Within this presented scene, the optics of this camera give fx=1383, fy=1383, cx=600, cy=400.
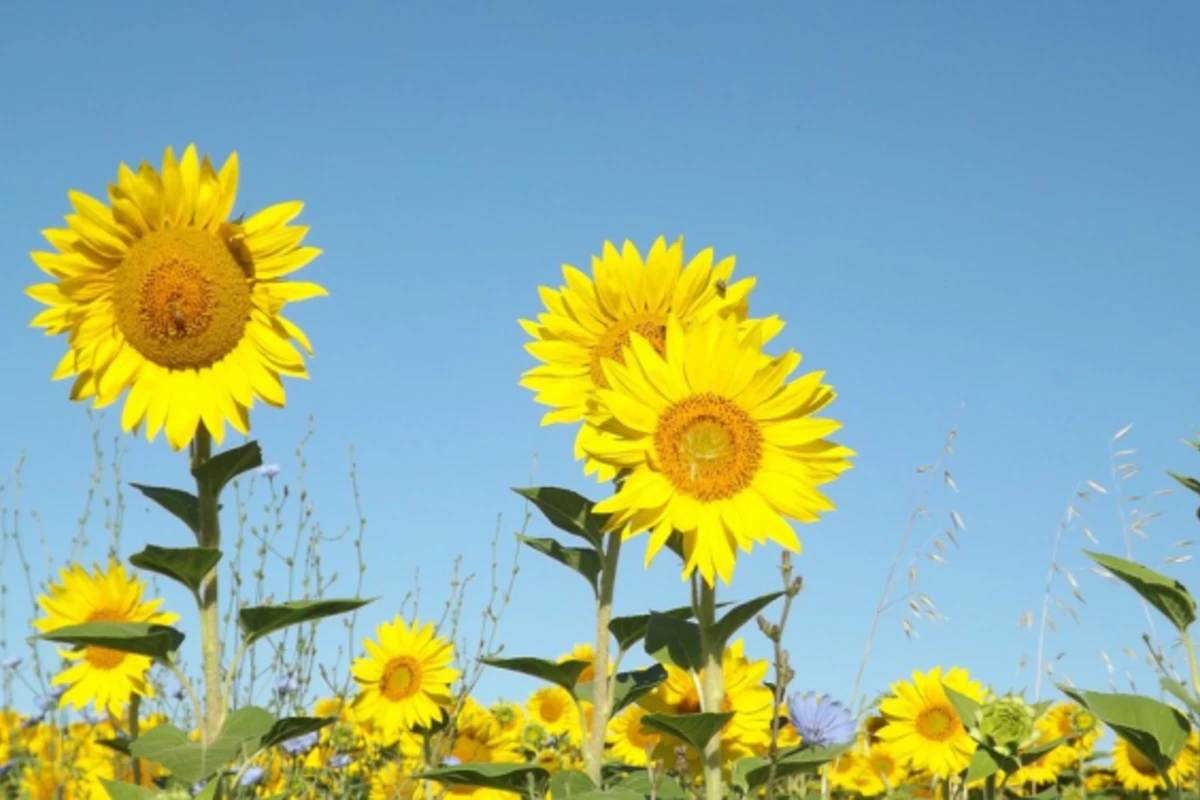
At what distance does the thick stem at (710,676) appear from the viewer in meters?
2.78

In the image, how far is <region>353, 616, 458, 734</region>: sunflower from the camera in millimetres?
5441

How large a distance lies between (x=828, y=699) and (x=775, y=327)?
3.89 feet

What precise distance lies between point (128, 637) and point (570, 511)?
1018mm

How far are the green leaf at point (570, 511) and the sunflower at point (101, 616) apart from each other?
74.8 inches

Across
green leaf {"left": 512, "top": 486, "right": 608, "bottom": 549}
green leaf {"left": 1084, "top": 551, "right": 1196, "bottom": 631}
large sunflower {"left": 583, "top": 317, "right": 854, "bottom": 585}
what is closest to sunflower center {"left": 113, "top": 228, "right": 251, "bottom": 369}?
green leaf {"left": 512, "top": 486, "right": 608, "bottom": 549}

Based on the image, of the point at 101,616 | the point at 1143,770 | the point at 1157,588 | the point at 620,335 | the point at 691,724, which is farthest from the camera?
the point at 1143,770

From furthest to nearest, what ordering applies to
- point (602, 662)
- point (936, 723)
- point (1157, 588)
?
point (936, 723) < point (602, 662) < point (1157, 588)

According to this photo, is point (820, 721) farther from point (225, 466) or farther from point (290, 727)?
point (225, 466)

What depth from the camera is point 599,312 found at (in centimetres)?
342

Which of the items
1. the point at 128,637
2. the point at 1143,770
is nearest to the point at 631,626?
the point at 128,637

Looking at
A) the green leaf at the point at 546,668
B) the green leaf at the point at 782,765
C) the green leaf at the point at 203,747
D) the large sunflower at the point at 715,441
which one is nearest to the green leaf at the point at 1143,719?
the green leaf at the point at 782,765

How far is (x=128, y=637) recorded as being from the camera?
3.05m

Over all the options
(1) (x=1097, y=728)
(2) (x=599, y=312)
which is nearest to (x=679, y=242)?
(2) (x=599, y=312)

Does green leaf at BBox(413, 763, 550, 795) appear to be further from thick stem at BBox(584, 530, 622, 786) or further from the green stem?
the green stem
